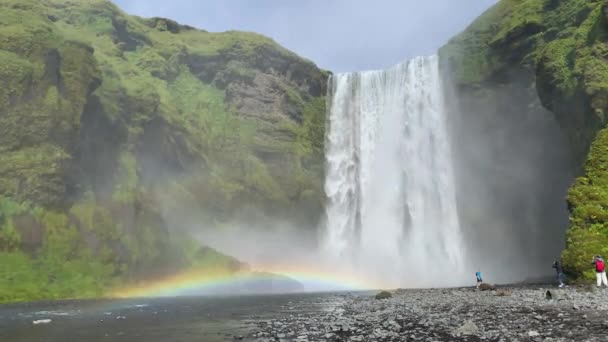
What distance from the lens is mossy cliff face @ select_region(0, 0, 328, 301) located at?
174 ft

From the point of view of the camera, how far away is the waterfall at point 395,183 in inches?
2623

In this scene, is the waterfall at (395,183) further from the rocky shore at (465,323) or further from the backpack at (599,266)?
the rocky shore at (465,323)

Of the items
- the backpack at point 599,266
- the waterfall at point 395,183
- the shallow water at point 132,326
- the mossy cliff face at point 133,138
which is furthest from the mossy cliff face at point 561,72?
the mossy cliff face at point 133,138

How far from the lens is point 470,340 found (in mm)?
14000

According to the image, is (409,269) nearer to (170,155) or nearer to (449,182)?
(449,182)

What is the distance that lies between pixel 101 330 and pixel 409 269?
4982 cm

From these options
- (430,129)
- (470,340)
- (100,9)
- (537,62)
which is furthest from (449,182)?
(100,9)

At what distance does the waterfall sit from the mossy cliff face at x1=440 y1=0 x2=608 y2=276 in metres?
6.62

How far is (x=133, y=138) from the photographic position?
230 ft

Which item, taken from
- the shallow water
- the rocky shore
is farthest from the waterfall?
the rocky shore

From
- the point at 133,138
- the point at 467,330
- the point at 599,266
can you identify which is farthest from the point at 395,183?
the point at 467,330

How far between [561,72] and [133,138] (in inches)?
2101

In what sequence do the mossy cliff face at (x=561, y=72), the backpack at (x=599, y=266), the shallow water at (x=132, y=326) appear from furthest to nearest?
the mossy cliff face at (x=561, y=72), the backpack at (x=599, y=266), the shallow water at (x=132, y=326)

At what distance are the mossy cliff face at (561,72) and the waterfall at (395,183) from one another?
662 cm
